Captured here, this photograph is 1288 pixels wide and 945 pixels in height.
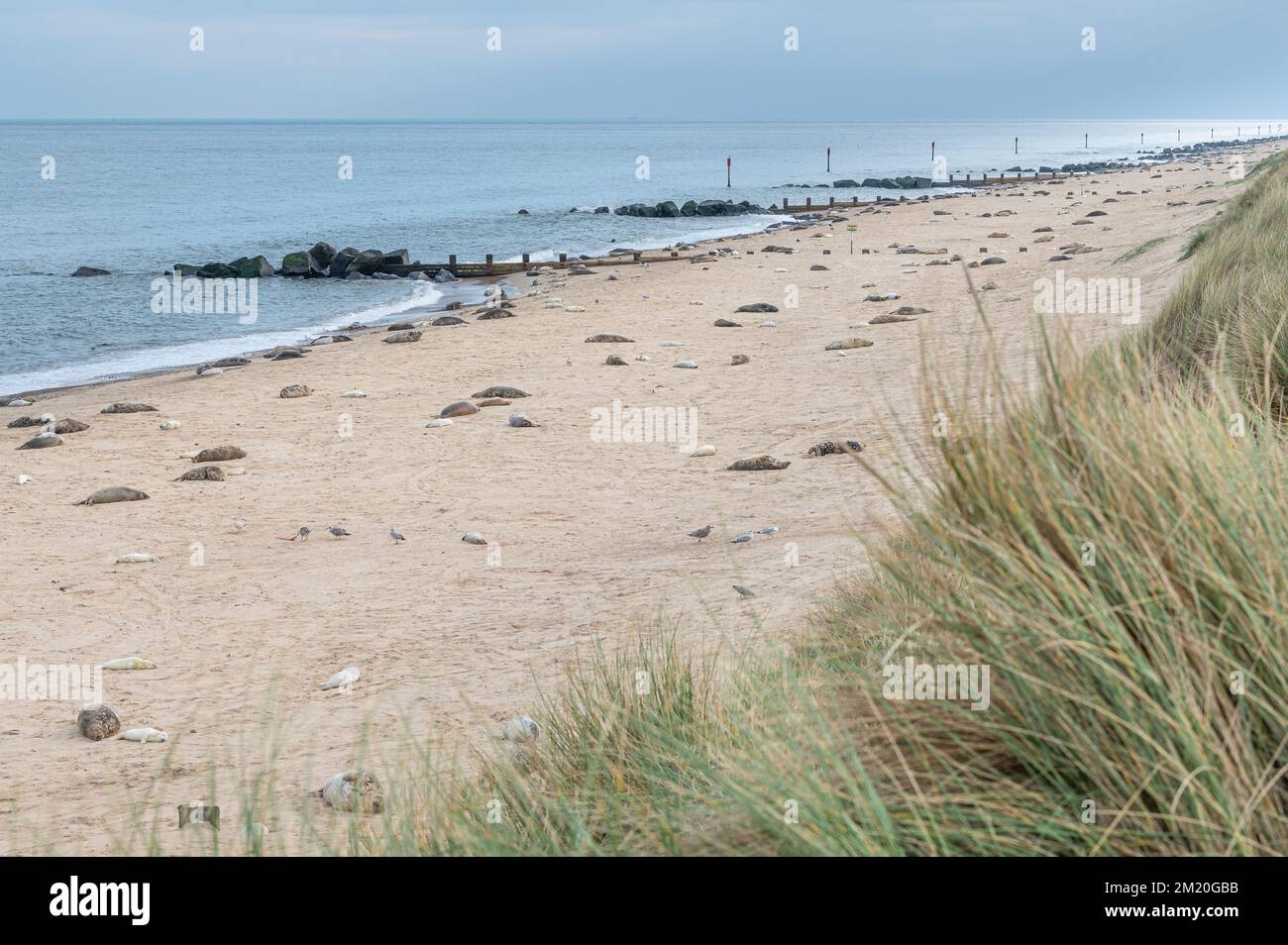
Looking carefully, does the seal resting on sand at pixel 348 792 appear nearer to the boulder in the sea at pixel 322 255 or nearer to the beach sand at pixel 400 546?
the beach sand at pixel 400 546

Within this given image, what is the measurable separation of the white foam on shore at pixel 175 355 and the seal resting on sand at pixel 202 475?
960 cm

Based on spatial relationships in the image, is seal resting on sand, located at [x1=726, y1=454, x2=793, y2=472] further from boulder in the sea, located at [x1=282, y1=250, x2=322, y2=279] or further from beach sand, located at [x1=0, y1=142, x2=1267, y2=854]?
boulder in the sea, located at [x1=282, y1=250, x2=322, y2=279]

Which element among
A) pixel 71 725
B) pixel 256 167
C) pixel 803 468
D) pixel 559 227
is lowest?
pixel 71 725

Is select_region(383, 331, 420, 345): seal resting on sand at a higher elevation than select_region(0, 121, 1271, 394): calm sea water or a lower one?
lower

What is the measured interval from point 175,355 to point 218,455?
11774mm

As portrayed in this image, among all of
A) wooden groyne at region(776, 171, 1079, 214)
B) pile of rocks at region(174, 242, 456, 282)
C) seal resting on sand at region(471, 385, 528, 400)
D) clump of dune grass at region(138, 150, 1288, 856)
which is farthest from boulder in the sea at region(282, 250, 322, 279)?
clump of dune grass at region(138, 150, 1288, 856)

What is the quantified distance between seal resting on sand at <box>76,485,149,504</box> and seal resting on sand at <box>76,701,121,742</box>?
16.0 feet

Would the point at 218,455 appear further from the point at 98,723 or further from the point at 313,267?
the point at 313,267

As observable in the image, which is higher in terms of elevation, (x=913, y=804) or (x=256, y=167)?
(x=256, y=167)

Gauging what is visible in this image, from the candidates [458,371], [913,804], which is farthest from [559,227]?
[913,804]

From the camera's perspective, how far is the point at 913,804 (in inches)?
93.8

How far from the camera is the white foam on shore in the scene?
19.5 metres
